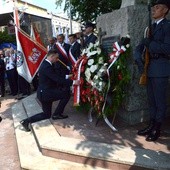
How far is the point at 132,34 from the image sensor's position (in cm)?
510

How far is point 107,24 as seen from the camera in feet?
19.5

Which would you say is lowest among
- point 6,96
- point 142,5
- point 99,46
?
point 6,96

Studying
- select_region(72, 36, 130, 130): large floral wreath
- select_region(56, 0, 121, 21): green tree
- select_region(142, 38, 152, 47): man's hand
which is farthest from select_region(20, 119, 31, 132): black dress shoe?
select_region(56, 0, 121, 21): green tree

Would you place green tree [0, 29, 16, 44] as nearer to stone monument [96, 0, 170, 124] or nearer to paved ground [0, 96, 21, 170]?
paved ground [0, 96, 21, 170]

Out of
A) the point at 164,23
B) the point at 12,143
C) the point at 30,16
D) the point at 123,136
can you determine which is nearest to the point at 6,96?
the point at 30,16

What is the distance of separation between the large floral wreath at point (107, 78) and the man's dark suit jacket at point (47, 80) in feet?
2.02

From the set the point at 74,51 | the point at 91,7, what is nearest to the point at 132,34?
the point at 74,51

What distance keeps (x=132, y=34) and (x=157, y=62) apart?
Answer: 89cm

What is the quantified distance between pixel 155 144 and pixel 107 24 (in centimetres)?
271

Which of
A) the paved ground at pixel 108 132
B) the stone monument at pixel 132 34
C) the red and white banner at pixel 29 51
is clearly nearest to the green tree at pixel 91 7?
the red and white banner at pixel 29 51

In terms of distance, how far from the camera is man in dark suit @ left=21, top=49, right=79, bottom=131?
5.80m

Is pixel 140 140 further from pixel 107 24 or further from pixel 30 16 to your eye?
pixel 30 16

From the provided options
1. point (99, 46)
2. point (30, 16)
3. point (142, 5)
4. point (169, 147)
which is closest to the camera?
point (169, 147)

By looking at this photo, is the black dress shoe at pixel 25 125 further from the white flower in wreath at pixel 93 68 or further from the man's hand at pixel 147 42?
the man's hand at pixel 147 42
